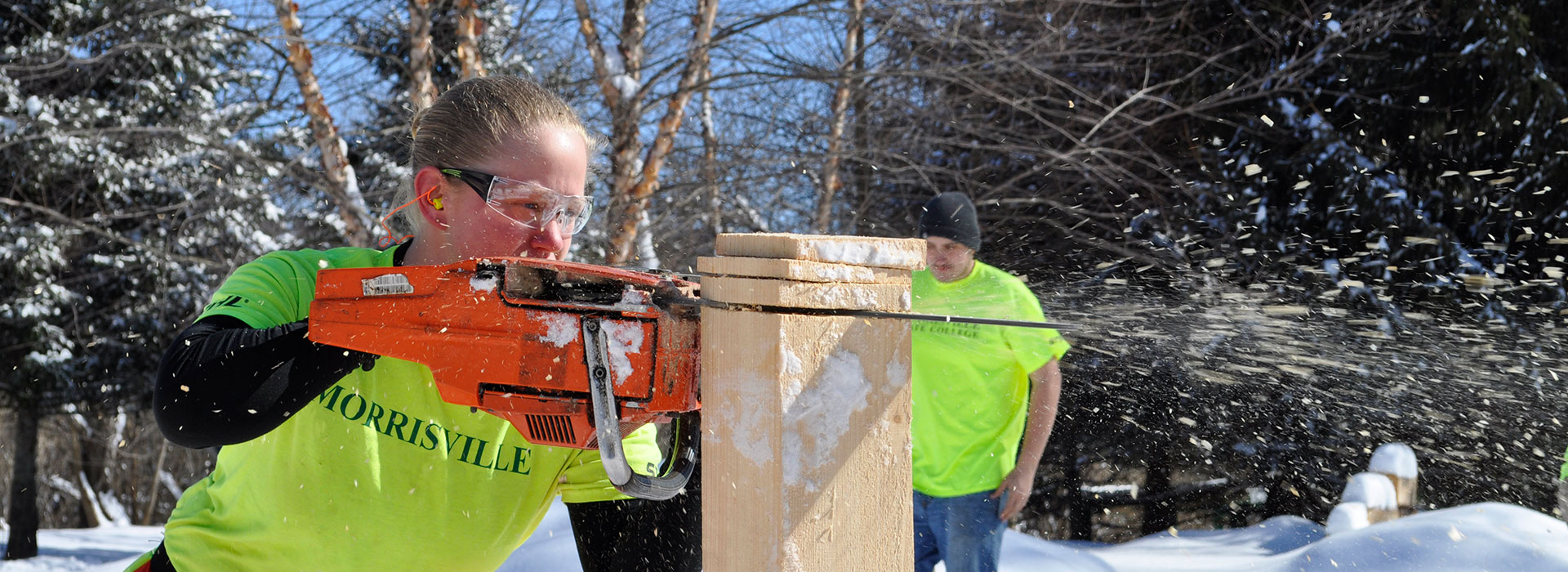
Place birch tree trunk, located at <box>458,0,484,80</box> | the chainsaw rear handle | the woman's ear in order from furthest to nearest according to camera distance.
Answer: birch tree trunk, located at <box>458,0,484,80</box>
the woman's ear
the chainsaw rear handle

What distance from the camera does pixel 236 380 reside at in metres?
1.38

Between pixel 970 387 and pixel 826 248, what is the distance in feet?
9.02

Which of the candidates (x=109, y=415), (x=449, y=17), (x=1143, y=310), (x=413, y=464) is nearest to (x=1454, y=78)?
(x=1143, y=310)

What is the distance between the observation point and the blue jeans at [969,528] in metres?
3.72

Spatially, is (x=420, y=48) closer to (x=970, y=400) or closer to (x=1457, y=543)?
(x=970, y=400)

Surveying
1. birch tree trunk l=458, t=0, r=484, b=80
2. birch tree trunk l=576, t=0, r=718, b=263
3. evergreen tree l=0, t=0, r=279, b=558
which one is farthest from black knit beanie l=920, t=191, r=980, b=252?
evergreen tree l=0, t=0, r=279, b=558

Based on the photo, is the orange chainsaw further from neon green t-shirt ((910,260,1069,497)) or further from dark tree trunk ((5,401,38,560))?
dark tree trunk ((5,401,38,560))

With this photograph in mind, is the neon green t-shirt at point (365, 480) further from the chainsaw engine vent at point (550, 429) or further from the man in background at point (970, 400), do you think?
the man in background at point (970, 400)

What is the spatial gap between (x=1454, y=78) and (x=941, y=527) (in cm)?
689

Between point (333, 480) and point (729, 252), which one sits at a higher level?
point (729, 252)

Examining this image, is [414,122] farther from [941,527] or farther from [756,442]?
[941,527]

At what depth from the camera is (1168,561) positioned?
588 cm

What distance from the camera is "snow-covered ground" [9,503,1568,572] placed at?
12.3 ft

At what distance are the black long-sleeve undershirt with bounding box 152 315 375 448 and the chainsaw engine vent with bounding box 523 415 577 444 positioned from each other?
0.32 meters
